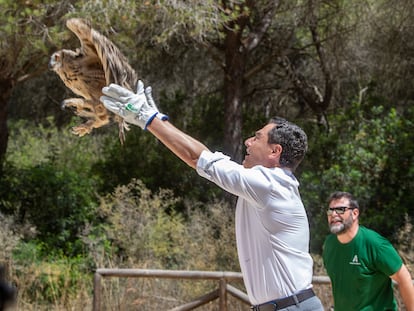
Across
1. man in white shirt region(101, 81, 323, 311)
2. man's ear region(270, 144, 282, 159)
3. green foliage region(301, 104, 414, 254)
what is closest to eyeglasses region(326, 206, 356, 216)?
man in white shirt region(101, 81, 323, 311)

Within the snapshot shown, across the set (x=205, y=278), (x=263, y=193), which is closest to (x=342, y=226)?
(x=263, y=193)

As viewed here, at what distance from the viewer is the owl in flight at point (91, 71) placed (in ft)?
10.4

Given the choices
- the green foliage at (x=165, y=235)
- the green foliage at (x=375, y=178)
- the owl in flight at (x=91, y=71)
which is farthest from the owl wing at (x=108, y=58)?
the green foliage at (x=375, y=178)

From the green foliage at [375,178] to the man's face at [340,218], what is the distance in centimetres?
631

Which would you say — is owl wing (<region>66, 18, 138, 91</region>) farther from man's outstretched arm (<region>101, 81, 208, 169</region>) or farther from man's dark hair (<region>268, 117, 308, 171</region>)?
man's dark hair (<region>268, 117, 308, 171</region>)

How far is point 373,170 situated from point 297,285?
29.3 ft

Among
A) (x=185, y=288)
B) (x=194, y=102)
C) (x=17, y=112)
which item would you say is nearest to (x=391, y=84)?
(x=194, y=102)

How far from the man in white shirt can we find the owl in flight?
5.0 inches

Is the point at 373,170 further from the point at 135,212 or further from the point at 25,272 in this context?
the point at 25,272

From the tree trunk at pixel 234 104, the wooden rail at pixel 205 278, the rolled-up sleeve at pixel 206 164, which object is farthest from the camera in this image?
the tree trunk at pixel 234 104

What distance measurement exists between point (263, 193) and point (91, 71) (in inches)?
38.6

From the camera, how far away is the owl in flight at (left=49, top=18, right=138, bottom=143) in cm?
316

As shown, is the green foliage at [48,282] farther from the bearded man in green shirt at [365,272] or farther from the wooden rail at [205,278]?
the bearded man in green shirt at [365,272]

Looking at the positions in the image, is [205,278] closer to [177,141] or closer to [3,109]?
[177,141]
